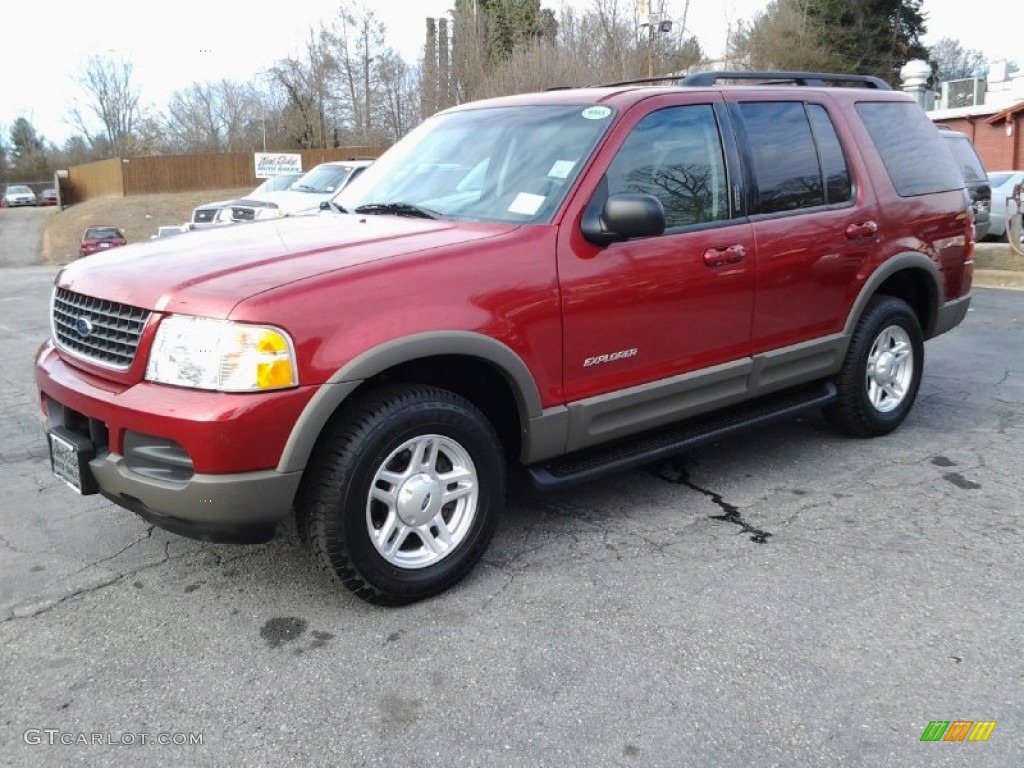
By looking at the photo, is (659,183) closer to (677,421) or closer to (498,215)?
(498,215)

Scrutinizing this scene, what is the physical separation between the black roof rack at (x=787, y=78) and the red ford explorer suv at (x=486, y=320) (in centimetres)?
2

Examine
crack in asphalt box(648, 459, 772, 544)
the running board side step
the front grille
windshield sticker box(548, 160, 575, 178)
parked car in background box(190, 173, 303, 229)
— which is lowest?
crack in asphalt box(648, 459, 772, 544)

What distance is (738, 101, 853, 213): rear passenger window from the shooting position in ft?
14.7

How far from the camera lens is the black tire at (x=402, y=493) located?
314 centimetres

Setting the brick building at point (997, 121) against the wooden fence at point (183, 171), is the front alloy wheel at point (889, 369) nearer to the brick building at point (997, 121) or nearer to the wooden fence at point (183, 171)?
the brick building at point (997, 121)

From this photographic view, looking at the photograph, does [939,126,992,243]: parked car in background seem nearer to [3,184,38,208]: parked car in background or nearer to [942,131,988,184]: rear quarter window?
[942,131,988,184]: rear quarter window

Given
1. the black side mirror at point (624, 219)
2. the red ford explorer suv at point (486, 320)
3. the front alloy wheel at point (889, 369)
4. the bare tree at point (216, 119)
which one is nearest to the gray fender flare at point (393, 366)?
the red ford explorer suv at point (486, 320)

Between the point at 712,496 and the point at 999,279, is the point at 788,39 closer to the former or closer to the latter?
the point at 999,279

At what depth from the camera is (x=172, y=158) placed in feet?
150

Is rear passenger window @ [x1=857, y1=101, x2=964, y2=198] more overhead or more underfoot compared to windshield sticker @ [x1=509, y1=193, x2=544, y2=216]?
more overhead

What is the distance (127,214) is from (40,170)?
4545 cm

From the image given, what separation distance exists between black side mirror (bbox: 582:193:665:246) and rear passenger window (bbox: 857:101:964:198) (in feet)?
7.26

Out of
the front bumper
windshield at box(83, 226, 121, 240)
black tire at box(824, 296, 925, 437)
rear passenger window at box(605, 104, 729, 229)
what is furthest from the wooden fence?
the front bumper

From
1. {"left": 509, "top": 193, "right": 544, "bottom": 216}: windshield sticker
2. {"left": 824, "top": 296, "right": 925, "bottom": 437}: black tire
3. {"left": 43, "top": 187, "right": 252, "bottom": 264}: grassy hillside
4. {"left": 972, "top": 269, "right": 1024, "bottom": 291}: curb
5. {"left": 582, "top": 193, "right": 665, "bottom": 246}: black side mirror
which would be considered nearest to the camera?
{"left": 582, "top": 193, "right": 665, "bottom": 246}: black side mirror
